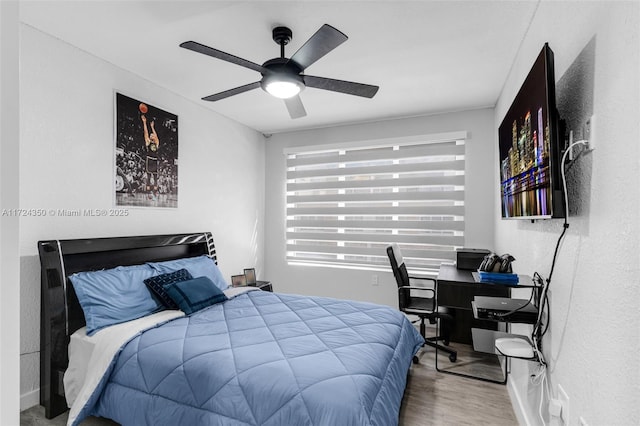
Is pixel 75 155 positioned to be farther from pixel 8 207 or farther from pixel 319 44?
pixel 8 207

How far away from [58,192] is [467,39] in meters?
3.15

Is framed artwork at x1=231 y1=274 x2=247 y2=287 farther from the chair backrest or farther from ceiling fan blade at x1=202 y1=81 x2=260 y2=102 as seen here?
ceiling fan blade at x1=202 y1=81 x2=260 y2=102

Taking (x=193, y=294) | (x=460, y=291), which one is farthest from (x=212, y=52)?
(x=460, y=291)

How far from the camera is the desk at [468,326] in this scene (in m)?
2.51

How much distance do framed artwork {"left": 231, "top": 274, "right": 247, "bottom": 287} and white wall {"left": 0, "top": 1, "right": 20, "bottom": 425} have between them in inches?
125

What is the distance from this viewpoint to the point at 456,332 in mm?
3523

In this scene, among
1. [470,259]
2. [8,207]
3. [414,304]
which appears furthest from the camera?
[470,259]

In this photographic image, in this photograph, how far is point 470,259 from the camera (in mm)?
3416

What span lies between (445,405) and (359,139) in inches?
121

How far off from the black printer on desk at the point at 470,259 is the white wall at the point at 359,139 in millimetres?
448

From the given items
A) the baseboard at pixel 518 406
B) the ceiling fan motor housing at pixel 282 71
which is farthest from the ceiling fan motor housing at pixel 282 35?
the baseboard at pixel 518 406

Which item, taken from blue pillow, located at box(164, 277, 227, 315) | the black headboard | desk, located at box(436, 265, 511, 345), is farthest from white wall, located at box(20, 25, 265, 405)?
desk, located at box(436, 265, 511, 345)

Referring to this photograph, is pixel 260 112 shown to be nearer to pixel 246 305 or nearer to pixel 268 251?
pixel 268 251

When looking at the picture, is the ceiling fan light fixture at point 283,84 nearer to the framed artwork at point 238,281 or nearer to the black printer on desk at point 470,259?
the framed artwork at point 238,281
